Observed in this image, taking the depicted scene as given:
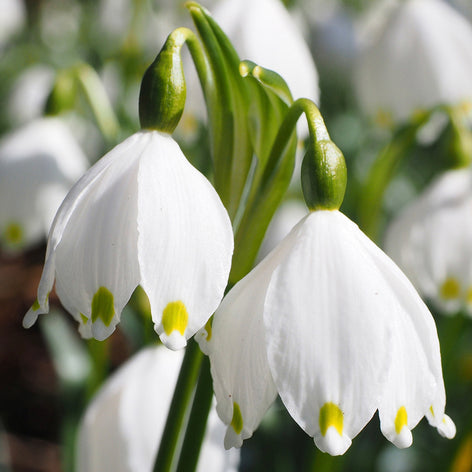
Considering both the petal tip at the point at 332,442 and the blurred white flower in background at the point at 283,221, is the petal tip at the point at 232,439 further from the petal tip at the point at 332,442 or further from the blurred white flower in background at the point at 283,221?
the blurred white flower in background at the point at 283,221

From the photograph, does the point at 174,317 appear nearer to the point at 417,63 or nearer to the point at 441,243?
the point at 441,243

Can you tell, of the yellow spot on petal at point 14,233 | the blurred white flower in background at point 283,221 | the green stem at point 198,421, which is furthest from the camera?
the blurred white flower in background at point 283,221

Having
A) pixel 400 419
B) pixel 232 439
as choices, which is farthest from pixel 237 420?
pixel 400 419

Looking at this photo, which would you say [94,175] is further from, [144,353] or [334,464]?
[334,464]

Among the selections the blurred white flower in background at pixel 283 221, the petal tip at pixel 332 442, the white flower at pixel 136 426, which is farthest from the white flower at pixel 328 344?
the blurred white flower in background at pixel 283 221

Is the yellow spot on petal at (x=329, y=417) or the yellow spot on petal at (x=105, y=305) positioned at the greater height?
the yellow spot on petal at (x=105, y=305)

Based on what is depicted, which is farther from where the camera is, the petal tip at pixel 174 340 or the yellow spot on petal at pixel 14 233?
the yellow spot on petal at pixel 14 233

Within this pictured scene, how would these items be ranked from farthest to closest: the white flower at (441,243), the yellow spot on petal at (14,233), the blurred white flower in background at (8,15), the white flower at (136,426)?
the blurred white flower in background at (8,15) < the yellow spot on petal at (14,233) < the white flower at (441,243) < the white flower at (136,426)
